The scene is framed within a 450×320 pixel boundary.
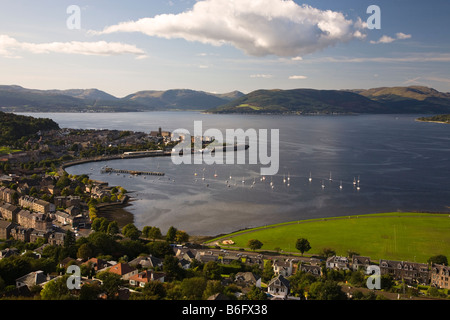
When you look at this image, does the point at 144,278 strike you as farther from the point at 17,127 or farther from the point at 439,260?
the point at 17,127

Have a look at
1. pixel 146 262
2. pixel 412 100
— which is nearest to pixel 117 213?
pixel 146 262

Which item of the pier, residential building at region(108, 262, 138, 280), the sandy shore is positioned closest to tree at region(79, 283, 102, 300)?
residential building at region(108, 262, 138, 280)

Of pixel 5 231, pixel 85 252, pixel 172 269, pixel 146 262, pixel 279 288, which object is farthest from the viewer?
pixel 5 231

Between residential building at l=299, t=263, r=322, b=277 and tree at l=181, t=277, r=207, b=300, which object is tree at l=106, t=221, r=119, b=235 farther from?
tree at l=181, t=277, r=207, b=300

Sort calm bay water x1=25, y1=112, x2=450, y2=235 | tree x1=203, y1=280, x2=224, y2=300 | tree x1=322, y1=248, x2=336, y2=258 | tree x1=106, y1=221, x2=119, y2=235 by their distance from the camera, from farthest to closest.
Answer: calm bay water x1=25, y1=112, x2=450, y2=235 → tree x1=106, y1=221, x2=119, y2=235 → tree x1=322, y1=248, x2=336, y2=258 → tree x1=203, y1=280, x2=224, y2=300

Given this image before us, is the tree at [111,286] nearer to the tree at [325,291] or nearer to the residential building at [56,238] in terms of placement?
the tree at [325,291]

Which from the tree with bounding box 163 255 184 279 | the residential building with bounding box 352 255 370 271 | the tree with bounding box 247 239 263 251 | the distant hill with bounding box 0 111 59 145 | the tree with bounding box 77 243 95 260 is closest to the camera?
the tree with bounding box 163 255 184 279
